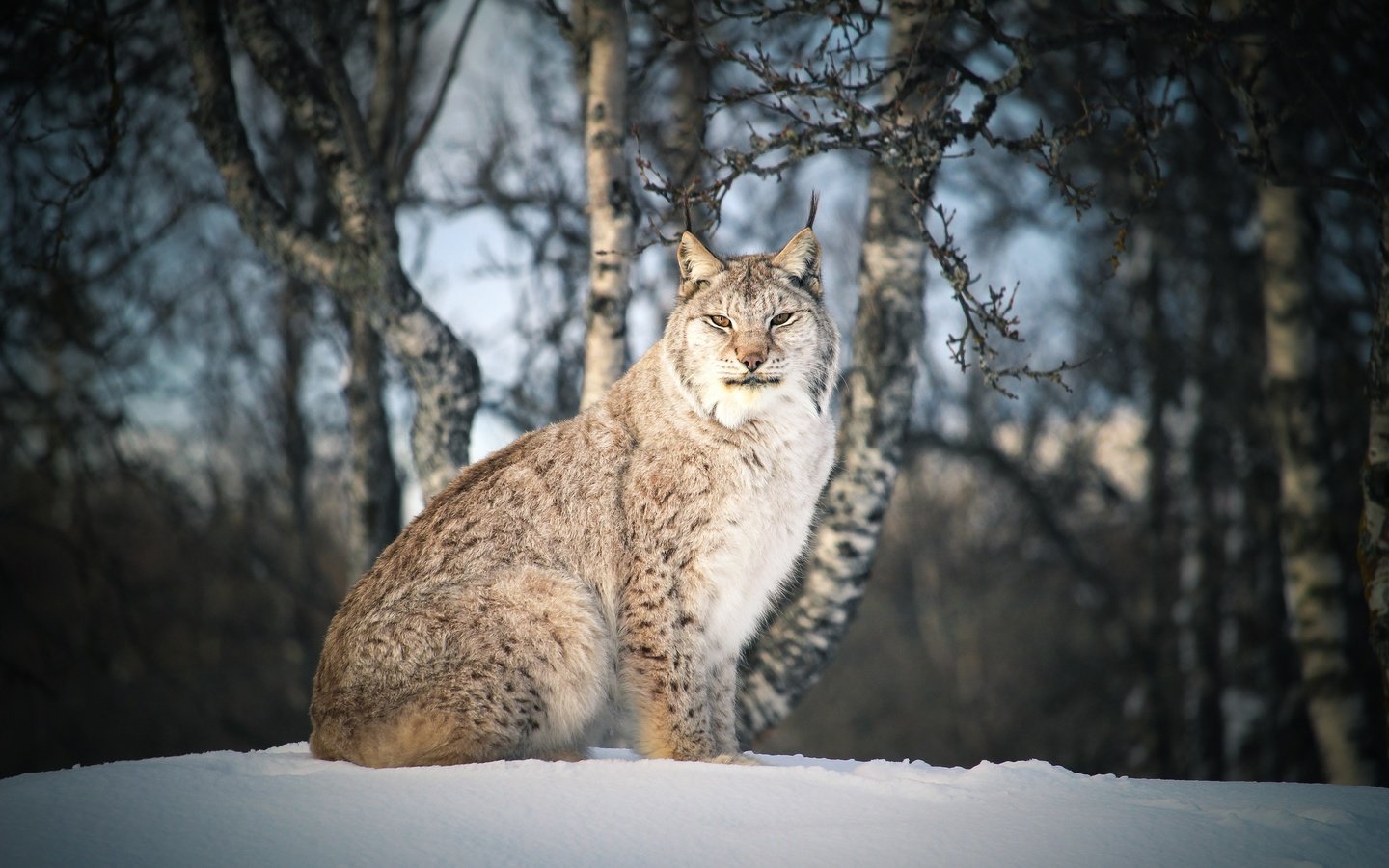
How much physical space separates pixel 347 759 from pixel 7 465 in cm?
1131

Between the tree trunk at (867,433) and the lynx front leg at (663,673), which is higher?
the tree trunk at (867,433)

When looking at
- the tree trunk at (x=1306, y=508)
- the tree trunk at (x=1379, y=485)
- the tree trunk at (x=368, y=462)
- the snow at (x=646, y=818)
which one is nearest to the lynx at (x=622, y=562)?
the snow at (x=646, y=818)

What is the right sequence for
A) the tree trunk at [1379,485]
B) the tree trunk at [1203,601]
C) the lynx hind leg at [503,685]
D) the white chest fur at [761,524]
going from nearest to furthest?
the lynx hind leg at [503,685], the white chest fur at [761,524], the tree trunk at [1379,485], the tree trunk at [1203,601]

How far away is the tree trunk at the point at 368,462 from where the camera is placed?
8.37 m

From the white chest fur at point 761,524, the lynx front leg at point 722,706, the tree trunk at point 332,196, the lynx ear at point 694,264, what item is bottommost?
the lynx front leg at point 722,706

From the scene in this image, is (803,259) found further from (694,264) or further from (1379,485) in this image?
(1379,485)

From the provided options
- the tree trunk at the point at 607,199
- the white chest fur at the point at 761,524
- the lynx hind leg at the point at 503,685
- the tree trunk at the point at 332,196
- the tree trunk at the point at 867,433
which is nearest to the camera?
the lynx hind leg at the point at 503,685

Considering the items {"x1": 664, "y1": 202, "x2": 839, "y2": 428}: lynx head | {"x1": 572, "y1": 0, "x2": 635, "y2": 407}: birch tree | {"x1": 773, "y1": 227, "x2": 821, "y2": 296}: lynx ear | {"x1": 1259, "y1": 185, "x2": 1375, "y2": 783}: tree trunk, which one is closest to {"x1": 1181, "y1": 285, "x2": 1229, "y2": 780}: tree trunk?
{"x1": 1259, "y1": 185, "x2": 1375, "y2": 783}: tree trunk

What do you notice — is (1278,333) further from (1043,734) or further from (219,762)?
A: (1043,734)

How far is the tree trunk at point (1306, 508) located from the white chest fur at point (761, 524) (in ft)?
15.7

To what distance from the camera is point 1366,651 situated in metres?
10.5

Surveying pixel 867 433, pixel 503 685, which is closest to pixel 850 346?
pixel 867 433

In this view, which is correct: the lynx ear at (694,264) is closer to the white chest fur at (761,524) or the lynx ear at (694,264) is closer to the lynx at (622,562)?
the lynx at (622,562)

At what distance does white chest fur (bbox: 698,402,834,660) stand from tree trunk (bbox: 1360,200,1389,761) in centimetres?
251
